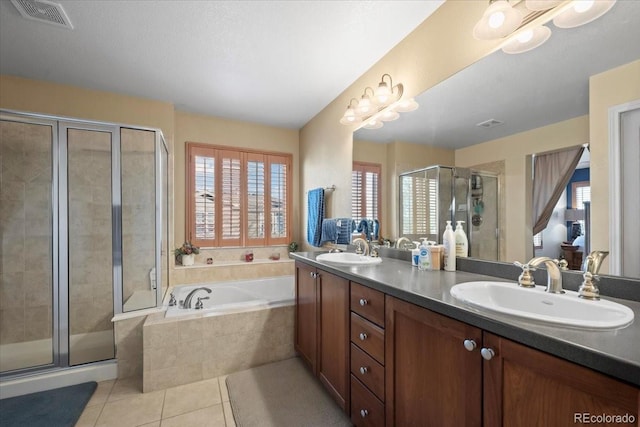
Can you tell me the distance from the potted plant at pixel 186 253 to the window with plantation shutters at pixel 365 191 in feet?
6.51

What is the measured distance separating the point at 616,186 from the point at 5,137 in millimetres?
4069

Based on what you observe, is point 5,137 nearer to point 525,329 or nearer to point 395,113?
point 395,113

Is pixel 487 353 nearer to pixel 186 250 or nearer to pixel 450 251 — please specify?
pixel 450 251

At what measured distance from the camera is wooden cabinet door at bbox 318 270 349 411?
1.49 metres

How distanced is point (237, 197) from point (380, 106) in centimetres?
219

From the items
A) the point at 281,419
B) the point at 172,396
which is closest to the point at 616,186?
the point at 281,419

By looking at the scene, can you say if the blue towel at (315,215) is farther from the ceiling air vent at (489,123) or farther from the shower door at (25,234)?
the shower door at (25,234)

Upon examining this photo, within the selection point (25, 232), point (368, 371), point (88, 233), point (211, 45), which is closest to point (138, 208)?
point (88, 233)

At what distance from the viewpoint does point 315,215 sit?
3.14 metres

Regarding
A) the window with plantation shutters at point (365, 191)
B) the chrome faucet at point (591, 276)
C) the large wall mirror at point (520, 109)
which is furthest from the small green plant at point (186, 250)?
the chrome faucet at point (591, 276)

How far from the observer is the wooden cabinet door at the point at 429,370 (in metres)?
0.85

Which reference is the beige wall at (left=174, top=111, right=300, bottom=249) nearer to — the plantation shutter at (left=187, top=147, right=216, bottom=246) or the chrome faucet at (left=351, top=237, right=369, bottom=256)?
the plantation shutter at (left=187, top=147, right=216, bottom=246)

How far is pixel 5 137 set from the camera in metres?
2.38

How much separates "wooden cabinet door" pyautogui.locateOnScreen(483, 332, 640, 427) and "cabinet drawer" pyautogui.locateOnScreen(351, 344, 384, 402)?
506 millimetres
